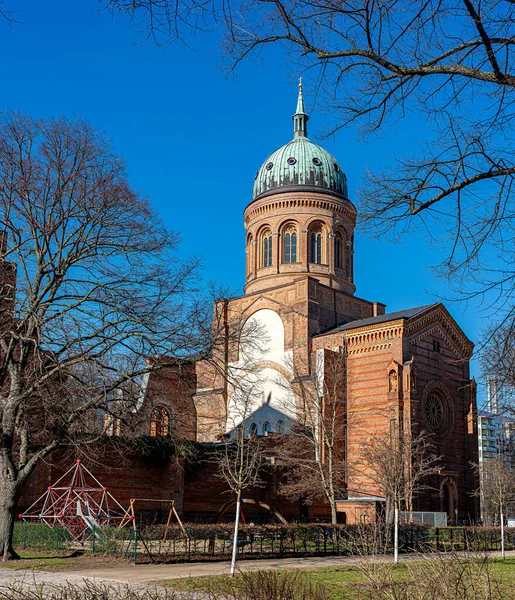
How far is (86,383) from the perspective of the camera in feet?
62.8

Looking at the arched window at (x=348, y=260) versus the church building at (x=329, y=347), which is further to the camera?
the arched window at (x=348, y=260)

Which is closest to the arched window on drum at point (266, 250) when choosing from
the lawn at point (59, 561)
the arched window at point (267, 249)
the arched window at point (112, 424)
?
the arched window at point (267, 249)

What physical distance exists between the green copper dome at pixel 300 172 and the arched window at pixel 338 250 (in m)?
3.14

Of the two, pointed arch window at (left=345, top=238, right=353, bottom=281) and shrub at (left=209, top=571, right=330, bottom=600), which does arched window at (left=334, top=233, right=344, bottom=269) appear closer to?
pointed arch window at (left=345, top=238, right=353, bottom=281)

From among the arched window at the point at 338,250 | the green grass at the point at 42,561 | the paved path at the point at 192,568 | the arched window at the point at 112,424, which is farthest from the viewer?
the arched window at the point at 338,250

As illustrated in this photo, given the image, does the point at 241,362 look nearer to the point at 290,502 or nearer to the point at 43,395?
the point at 290,502

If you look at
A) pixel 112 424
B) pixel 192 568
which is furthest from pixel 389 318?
pixel 192 568

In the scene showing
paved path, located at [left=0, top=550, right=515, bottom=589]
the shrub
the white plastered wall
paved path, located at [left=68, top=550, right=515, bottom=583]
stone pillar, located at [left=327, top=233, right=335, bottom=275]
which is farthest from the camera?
stone pillar, located at [left=327, top=233, right=335, bottom=275]

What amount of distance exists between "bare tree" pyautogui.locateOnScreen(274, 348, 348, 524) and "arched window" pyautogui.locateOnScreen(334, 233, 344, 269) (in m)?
9.81

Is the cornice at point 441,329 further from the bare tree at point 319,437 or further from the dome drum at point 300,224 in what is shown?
the dome drum at point 300,224

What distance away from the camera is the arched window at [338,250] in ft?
163

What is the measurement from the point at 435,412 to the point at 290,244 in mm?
15193

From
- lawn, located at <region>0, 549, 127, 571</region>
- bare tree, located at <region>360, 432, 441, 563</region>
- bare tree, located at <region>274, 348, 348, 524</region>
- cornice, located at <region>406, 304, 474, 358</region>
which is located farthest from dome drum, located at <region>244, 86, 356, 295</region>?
lawn, located at <region>0, 549, 127, 571</region>

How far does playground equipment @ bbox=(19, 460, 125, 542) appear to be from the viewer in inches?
996
